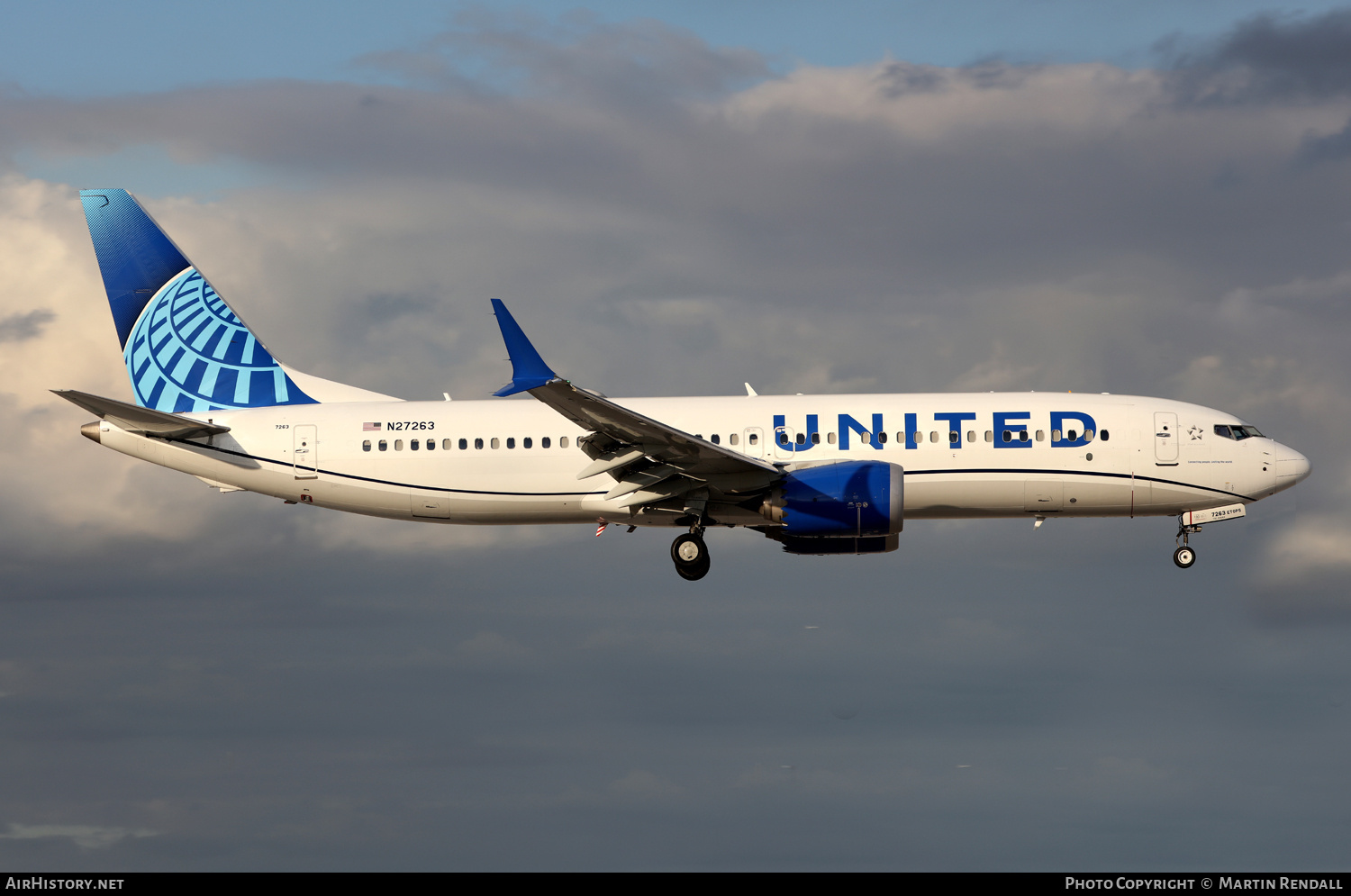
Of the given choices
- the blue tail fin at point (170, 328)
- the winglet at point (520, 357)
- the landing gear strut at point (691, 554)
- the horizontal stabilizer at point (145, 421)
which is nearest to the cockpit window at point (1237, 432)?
the landing gear strut at point (691, 554)

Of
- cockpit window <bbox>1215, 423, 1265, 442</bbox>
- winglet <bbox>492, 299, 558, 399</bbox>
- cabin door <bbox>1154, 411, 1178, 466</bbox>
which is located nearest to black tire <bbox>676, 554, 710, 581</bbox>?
winglet <bbox>492, 299, 558, 399</bbox>

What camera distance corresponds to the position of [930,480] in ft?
95.8

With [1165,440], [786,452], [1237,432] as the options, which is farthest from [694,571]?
[1237,432]

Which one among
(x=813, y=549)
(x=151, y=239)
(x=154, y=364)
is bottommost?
(x=813, y=549)

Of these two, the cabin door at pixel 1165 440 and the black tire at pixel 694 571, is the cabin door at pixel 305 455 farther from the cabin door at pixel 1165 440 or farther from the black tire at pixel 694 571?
the cabin door at pixel 1165 440

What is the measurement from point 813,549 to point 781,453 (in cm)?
262

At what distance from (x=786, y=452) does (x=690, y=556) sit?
3489 millimetres

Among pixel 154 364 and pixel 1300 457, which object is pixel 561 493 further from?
pixel 1300 457

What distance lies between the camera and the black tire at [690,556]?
2986 cm

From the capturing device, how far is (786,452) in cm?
2956

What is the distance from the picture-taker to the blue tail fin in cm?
3338

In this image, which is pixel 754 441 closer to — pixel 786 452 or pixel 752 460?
pixel 786 452

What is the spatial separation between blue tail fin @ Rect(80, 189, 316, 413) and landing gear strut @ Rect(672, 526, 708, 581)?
1126cm

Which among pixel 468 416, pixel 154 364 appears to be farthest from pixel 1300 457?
pixel 154 364
